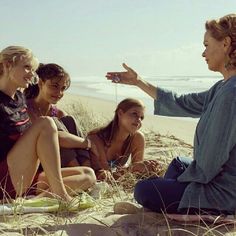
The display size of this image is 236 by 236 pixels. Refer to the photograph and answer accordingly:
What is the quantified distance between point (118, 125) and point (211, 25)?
5.64 ft

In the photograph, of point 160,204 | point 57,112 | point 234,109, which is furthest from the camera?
point 57,112

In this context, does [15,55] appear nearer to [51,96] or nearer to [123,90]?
[51,96]

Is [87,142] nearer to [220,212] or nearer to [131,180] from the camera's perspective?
[131,180]

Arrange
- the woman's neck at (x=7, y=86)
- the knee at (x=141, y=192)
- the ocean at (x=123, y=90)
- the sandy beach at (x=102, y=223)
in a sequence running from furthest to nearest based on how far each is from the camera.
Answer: the ocean at (x=123, y=90)
the woman's neck at (x=7, y=86)
the knee at (x=141, y=192)
the sandy beach at (x=102, y=223)

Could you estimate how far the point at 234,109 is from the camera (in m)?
2.97

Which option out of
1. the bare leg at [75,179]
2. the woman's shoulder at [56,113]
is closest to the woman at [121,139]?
the woman's shoulder at [56,113]

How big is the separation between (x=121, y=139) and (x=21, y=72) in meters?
1.32

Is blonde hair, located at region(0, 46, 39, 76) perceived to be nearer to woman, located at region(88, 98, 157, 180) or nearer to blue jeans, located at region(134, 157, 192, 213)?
woman, located at region(88, 98, 157, 180)

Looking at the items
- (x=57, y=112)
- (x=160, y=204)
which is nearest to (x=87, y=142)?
(x=57, y=112)

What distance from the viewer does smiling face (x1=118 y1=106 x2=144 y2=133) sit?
15.0ft

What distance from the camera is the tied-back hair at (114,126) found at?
4605 mm

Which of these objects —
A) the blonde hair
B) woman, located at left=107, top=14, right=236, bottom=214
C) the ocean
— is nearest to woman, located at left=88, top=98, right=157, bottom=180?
the blonde hair

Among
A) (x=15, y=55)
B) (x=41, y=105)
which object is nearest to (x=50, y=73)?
(x=41, y=105)

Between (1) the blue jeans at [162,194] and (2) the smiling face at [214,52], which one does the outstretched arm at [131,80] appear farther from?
(1) the blue jeans at [162,194]
